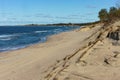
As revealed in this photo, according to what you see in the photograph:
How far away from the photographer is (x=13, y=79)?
10773 millimetres

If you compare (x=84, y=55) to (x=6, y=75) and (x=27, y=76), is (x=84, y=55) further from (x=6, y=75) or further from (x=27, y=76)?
(x=6, y=75)

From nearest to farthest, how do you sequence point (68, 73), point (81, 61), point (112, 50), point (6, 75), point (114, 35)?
1. point (68, 73)
2. point (81, 61)
3. point (112, 50)
4. point (6, 75)
5. point (114, 35)

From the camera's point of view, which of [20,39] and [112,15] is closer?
[112,15]

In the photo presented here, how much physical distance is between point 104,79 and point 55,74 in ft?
5.43

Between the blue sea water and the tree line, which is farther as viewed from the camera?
the blue sea water

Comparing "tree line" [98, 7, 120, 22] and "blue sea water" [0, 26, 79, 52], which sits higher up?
"tree line" [98, 7, 120, 22]

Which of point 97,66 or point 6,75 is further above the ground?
point 97,66

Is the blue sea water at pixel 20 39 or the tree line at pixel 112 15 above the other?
the tree line at pixel 112 15

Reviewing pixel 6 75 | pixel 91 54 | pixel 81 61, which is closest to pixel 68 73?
pixel 81 61

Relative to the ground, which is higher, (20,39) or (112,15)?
(112,15)

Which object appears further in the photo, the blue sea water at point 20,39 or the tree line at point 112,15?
the blue sea water at point 20,39

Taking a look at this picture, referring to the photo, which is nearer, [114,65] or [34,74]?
[114,65]

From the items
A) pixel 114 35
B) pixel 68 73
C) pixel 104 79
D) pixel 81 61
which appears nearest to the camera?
pixel 104 79

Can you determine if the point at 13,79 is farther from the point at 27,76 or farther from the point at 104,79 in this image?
the point at 104,79
